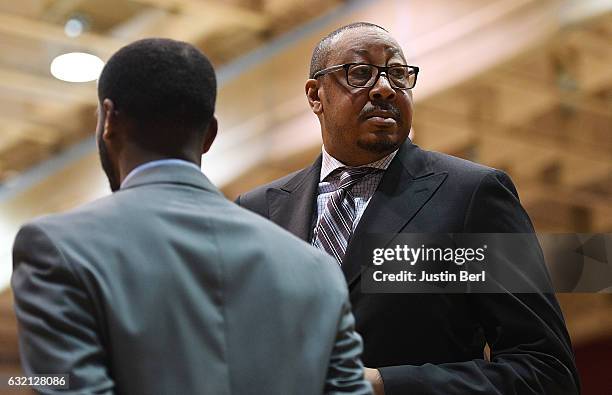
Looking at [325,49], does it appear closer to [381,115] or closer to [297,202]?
[381,115]

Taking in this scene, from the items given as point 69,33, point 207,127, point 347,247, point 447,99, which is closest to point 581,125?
point 447,99

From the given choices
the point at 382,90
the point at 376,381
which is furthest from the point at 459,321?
the point at 382,90

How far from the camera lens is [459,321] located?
226cm

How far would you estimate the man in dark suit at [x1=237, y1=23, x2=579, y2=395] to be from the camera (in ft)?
7.22

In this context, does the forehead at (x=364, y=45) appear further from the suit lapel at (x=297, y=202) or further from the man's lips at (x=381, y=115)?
the suit lapel at (x=297, y=202)

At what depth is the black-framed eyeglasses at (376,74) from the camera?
2502 mm

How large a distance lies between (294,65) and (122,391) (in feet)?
20.5

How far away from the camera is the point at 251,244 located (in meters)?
1.67

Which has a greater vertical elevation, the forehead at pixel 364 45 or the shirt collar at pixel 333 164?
the forehead at pixel 364 45

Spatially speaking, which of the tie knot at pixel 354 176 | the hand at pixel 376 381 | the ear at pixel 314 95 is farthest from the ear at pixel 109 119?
the ear at pixel 314 95

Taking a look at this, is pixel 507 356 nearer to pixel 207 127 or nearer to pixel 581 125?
pixel 207 127

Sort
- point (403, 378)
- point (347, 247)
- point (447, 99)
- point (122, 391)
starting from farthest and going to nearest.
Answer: point (447, 99), point (347, 247), point (403, 378), point (122, 391)

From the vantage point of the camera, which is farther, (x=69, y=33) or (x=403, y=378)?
(x=69, y=33)

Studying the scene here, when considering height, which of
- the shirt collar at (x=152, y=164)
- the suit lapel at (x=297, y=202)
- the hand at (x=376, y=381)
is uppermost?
the suit lapel at (x=297, y=202)
